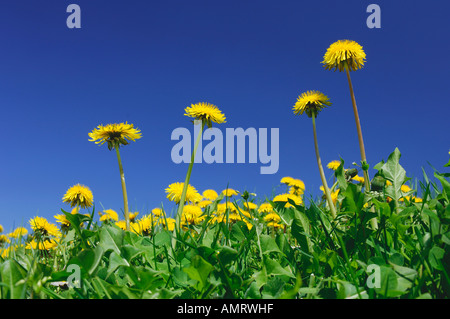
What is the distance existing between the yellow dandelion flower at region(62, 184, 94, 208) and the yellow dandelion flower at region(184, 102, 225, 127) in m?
1.11

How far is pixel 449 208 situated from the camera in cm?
114

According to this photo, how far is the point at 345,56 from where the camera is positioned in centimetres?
249

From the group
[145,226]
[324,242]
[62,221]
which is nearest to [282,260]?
[324,242]

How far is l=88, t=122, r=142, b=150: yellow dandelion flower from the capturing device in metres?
1.94

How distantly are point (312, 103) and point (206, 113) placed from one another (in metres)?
0.78

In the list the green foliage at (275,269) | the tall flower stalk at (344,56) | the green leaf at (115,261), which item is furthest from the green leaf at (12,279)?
the tall flower stalk at (344,56)

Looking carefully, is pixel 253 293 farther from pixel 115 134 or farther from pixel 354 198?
pixel 115 134

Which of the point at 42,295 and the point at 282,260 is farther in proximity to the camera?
the point at 282,260

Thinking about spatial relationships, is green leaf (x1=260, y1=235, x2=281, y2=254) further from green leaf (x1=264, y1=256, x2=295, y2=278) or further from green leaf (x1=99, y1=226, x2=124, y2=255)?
green leaf (x1=99, y1=226, x2=124, y2=255)

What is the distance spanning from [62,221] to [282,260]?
180 cm

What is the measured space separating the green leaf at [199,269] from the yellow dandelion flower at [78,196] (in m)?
1.82

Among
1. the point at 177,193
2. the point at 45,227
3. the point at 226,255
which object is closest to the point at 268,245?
the point at 226,255

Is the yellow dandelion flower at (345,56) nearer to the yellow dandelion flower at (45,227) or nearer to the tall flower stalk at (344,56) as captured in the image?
the tall flower stalk at (344,56)
